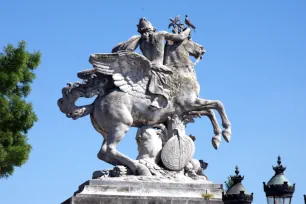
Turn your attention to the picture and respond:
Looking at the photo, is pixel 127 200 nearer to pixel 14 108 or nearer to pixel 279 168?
pixel 279 168

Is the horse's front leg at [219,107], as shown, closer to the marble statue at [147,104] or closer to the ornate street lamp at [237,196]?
the marble statue at [147,104]

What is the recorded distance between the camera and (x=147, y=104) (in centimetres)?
1961

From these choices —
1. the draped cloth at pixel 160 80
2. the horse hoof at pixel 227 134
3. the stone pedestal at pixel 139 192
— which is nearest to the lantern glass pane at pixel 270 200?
the stone pedestal at pixel 139 192

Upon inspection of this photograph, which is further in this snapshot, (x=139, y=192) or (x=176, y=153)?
(x=176, y=153)

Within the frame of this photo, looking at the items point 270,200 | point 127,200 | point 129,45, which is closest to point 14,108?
point 129,45

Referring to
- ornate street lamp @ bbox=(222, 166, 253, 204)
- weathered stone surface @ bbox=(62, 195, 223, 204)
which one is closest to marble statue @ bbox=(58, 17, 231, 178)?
weathered stone surface @ bbox=(62, 195, 223, 204)

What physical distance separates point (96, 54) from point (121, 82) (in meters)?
0.98

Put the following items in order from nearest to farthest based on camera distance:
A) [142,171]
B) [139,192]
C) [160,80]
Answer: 1. [139,192]
2. [142,171]
3. [160,80]

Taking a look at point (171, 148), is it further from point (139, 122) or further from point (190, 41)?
point (190, 41)

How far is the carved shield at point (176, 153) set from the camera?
19.4m

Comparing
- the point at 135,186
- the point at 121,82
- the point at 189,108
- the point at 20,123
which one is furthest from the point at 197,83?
the point at 20,123

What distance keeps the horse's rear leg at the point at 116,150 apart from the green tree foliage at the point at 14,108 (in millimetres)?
8249

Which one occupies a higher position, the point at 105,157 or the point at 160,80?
the point at 160,80

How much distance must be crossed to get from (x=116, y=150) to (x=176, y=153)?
60.8 inches
